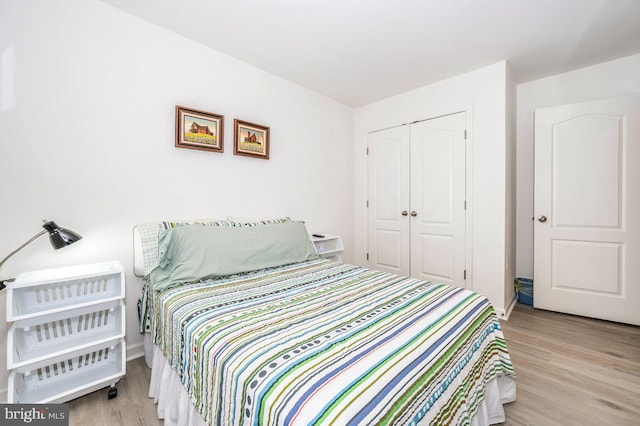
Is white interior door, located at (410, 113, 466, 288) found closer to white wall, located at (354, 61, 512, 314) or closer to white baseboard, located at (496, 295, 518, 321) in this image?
white wall, located at (354, 61, 512, 314)

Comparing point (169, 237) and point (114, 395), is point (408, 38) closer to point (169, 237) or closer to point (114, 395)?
point (169, 237)

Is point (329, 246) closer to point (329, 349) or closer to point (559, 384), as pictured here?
point (559, 384)

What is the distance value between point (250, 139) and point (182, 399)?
2.10 meters

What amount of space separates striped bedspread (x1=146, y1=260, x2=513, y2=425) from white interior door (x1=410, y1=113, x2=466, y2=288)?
1544 mm

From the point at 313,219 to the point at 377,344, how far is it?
239 cm

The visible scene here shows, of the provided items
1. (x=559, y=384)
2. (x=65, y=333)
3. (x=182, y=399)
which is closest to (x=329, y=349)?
(x=182, y=399)

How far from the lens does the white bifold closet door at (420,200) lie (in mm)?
3000

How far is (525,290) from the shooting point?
3145 millimetres

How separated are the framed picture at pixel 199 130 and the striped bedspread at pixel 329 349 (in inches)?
47.4

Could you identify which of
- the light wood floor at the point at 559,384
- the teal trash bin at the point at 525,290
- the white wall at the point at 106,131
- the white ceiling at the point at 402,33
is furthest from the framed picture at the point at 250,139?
the teal trash bin at the point at 525,290

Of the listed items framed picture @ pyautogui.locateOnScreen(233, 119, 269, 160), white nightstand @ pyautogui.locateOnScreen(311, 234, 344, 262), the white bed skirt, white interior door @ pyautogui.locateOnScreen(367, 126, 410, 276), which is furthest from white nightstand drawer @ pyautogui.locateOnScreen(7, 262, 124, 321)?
white interior door @ pyautogui.locateOnScreen(367, 126, 410, 276)

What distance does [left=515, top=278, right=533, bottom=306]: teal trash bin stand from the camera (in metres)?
3.10

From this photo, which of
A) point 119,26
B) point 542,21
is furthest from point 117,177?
point 542,21

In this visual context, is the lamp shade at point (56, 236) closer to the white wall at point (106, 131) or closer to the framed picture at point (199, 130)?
the white wall at point (106, 131)
